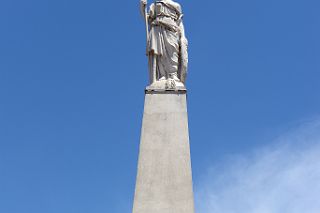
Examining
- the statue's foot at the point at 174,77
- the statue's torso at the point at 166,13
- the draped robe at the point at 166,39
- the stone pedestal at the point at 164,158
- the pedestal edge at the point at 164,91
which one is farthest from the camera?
the statue's torso at the point at 166,13

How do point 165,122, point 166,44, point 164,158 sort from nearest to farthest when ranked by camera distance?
point 164,158 → point 165,122 → point 166,44

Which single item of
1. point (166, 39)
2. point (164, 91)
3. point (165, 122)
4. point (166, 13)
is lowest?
point (165, 122)

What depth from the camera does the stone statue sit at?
16859mm

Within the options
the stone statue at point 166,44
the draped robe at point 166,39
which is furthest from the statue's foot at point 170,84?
the draped robe at point 166,39

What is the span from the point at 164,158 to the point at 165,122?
1.12 m

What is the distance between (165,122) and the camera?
15750 mm

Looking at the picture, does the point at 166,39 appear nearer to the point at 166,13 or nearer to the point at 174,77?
the point at 166,13

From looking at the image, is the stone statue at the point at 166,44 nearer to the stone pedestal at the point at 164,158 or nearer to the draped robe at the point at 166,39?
the draped robe at the point at 166,39

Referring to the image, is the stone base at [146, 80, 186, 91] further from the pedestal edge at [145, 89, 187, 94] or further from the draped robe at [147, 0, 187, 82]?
the draped robe at [147, 0, 187, 82]

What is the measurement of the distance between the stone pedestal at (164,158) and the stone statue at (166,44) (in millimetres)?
664

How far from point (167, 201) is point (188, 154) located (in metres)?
1.42

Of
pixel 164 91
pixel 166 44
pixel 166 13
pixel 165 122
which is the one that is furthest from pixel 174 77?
pixel 166 13

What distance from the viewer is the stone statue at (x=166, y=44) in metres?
16.9

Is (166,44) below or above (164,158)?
above
